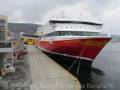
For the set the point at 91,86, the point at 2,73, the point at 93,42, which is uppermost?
the point at 93,42

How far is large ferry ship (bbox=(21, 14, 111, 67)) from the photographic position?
19844mm

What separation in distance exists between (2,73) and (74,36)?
8.82 meters

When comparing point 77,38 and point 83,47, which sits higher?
point 77,38

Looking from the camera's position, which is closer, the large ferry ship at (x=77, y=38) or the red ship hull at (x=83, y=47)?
the red ship hull at (x=83, y=47)

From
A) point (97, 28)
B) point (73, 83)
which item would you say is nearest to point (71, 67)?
point (97, 28)

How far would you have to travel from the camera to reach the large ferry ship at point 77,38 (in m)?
19.8

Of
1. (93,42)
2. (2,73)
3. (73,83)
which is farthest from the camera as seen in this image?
(93,42)

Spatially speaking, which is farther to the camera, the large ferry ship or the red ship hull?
the large ferry ship

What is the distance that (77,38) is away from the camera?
1992 centimetres

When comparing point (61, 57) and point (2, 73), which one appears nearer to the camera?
point (2, 73)

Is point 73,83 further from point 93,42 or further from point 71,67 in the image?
point 71,67

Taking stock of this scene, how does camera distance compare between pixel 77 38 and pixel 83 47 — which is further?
pixel 83 47

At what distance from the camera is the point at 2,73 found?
15.7m

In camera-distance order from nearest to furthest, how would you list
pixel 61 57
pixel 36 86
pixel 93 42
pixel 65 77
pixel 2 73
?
pixel 36 86, pixel 65 77, pixel 2 73, pixel 93 42, pixel 61 57
